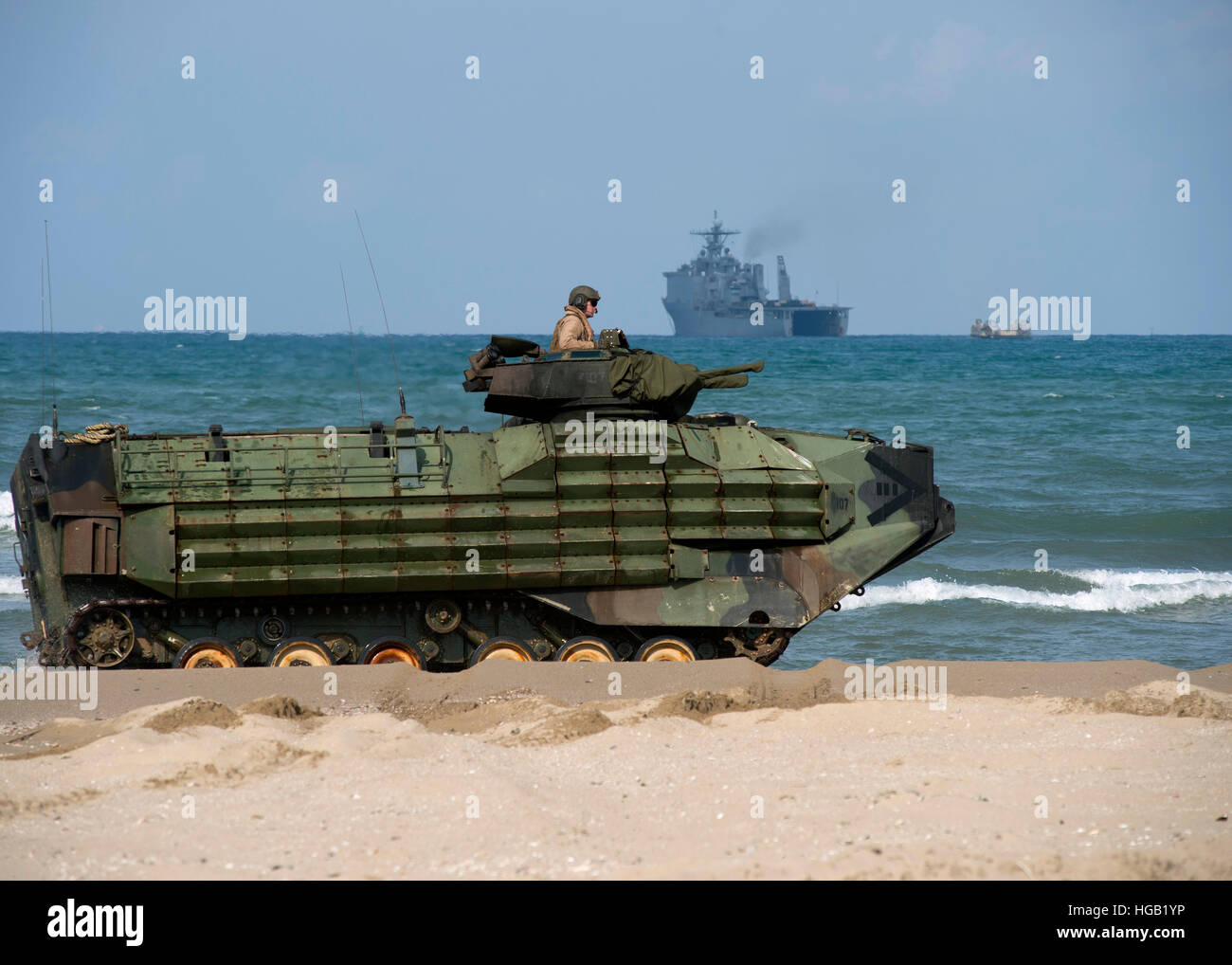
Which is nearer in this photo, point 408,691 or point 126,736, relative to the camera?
point 126,736

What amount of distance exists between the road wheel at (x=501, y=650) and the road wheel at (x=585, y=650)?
0.33 metres

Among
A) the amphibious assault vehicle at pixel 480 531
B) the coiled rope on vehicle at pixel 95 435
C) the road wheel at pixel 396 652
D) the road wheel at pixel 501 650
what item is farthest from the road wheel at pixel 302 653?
the coiled rope on vehicle at pixel 95 435

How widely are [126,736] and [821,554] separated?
261 inches

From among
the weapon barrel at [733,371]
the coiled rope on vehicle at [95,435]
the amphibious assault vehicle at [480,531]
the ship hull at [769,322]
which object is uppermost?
the ship hull at [769,322]

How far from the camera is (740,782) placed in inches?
349

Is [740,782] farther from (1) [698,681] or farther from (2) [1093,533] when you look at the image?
(2) [1093,533]

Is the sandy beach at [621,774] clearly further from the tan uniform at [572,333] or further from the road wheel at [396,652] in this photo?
the tan uniform at [572,333]

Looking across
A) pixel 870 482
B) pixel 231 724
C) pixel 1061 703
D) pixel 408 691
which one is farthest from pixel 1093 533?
pixel 231 724

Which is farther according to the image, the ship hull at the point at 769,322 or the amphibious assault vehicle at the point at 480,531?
the ship hull at the point at 769,322

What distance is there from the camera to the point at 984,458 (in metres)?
30.7

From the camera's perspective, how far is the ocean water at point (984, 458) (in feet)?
58.6

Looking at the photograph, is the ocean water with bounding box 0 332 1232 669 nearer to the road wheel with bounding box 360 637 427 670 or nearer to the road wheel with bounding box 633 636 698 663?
the road wheel with bounding box 633 636 698 663

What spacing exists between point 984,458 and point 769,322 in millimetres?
87371

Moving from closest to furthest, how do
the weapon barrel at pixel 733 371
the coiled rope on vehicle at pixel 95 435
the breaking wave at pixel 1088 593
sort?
the coiled rope on vehicle at pixel 95 435 < the weapon barrel at pixel 733 371 < the breaking wave at pixel 1088 593
